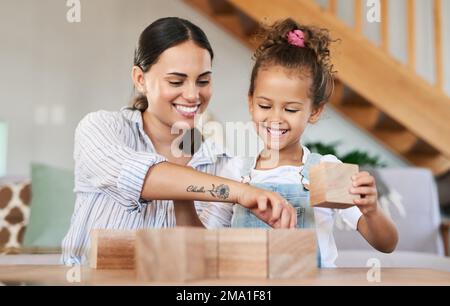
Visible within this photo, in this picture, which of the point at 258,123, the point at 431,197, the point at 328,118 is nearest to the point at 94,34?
the point at 328,118

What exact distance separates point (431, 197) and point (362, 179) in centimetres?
186

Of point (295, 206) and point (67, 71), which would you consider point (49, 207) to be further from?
point (295, 206)

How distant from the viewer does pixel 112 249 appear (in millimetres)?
865

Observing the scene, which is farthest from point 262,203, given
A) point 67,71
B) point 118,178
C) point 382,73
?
point 67,71

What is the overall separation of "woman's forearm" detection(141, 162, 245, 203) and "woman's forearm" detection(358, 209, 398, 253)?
249 mm

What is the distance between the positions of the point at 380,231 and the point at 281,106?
0.87 ft

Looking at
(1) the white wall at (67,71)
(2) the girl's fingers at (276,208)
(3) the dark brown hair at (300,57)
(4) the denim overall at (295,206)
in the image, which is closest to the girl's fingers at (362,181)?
(2) the girl's fingers at (276,208)

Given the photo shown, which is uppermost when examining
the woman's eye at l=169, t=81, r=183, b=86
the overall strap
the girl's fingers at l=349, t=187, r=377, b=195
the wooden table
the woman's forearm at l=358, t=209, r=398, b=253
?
the woman's eye at l=169, t=81, r=183, b=86

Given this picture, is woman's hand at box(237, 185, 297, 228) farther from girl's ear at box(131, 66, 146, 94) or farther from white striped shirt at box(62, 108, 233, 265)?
girl's ear at box(131, 66, 146, 94)

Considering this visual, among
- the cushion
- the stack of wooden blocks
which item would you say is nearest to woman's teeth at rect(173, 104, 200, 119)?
the stack of wooden blocks

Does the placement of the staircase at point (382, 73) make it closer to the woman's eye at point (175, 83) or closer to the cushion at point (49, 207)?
the cushion at point (49, 207)

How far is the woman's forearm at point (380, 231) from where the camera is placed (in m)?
0.99

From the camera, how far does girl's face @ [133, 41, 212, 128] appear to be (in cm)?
111
